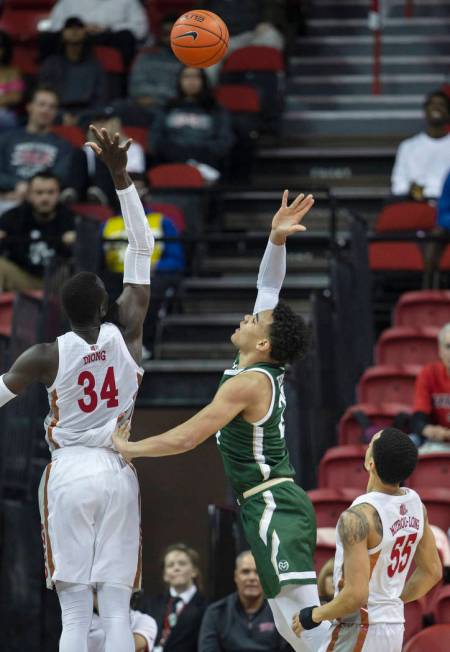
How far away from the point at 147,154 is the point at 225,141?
0.76 m

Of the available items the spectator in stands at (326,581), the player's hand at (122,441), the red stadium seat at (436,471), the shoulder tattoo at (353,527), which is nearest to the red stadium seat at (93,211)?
the red stadium seat at (436,471)

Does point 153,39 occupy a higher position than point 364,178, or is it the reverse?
point 153,39

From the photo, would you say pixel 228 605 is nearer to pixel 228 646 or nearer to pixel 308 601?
pixel 228 646

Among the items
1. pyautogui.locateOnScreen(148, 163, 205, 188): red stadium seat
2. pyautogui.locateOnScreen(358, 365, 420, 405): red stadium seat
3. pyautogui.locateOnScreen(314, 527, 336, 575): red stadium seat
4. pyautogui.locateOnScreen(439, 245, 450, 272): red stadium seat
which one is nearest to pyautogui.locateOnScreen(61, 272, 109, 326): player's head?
pyautogui.locateOnScreen(314, 527, 336, 575): red stadium seat

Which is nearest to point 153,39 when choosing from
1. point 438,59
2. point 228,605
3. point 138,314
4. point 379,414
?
point 438,59

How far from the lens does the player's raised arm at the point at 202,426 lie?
594 centimetres

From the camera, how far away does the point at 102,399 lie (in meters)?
6.21

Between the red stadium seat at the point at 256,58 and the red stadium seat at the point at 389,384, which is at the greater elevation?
the red stadium seat at the point at 256,58

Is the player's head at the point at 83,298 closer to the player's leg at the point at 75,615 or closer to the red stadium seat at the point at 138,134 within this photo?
the player's leg at the point at 75,615

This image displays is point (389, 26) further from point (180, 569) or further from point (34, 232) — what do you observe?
point (180, 569)

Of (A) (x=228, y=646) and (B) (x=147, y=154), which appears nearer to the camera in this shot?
(A) (x=228, y=646)

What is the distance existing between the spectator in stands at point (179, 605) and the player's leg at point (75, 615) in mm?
2737

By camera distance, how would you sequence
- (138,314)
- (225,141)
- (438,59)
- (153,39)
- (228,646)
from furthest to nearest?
(153,39) < (438,59) < (225,141) < (228,646) < (138,314)

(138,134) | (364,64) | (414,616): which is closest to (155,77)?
(138,134)
